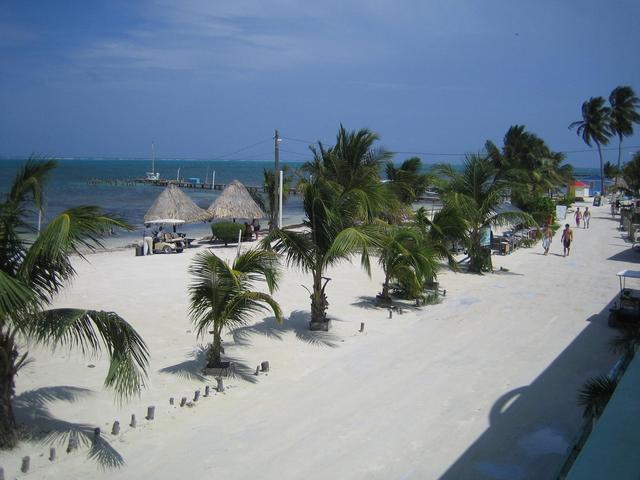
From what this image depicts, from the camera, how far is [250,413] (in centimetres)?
685

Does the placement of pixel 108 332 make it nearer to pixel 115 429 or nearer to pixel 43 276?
pixel 43 276

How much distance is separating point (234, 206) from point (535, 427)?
18.6 m

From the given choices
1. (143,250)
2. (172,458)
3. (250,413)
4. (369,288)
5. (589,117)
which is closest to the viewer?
(172,458)

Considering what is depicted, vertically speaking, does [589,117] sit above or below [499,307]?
above

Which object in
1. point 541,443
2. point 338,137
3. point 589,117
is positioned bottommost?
point 541,443

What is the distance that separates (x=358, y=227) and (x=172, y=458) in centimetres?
520

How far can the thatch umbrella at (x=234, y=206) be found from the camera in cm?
2359

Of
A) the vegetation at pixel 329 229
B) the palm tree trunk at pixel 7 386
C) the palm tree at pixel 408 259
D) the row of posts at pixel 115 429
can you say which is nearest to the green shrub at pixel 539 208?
the palm tree at pixel 408 259

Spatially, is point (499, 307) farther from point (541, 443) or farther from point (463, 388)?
point (541, 443)

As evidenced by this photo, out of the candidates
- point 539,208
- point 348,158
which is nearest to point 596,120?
point 539,208

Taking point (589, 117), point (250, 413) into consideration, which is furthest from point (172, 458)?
point (589, 117)

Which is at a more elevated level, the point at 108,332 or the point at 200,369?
the point at 108,332

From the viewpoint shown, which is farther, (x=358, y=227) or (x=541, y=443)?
(x=358, y=227)

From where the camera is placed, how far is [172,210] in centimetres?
2205
